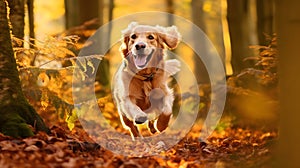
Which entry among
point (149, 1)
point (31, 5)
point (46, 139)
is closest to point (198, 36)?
point (149, 1)

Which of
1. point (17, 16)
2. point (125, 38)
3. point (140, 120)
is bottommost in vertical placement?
point (140, 120)

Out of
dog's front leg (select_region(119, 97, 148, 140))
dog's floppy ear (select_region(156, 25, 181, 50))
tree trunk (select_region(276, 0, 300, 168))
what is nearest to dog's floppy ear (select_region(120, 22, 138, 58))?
dog's floppy ear (select_region(156, 25, 181, 50))

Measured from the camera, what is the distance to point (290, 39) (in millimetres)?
4344

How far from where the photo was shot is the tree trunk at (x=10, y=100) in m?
5.67

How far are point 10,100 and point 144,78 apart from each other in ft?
7.00

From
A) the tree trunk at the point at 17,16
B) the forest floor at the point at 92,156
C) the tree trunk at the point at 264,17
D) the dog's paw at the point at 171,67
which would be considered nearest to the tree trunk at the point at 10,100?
the forest floor at the point at 92,156

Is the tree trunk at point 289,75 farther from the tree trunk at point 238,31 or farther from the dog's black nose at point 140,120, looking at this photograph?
the tree trunk at point 238,31

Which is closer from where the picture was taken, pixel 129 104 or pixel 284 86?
pixel 284 86

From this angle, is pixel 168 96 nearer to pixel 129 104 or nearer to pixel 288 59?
pixel 129 104

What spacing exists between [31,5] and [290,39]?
25.0ft

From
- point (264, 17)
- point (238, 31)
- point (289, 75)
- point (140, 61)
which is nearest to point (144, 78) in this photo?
point (140, 61)

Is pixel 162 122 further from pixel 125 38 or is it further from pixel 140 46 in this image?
pixel 125 38

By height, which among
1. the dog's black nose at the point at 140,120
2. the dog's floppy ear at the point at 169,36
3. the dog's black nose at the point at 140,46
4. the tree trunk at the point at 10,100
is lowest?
the dog's black nose at the point at 140,120

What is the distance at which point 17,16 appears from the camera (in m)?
8.20
